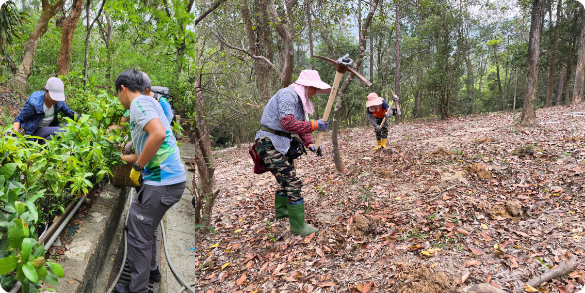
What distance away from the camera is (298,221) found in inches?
145

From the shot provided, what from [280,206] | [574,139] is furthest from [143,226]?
[574,139]

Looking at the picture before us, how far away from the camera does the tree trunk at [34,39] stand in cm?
888

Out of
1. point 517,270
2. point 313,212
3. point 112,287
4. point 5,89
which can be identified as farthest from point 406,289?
point 5,89

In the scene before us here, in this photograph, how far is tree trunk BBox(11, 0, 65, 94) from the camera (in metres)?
8.88

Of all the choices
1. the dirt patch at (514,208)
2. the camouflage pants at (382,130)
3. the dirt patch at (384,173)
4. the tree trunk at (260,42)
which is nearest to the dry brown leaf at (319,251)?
the dirt patch at (514,208)

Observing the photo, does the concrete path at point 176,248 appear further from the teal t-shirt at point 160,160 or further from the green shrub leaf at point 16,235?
the green shrub leaf at point 16,235

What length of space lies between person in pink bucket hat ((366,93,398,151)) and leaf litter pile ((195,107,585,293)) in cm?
192

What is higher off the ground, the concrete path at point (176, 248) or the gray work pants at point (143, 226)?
the gray work pants at point (143, 226)

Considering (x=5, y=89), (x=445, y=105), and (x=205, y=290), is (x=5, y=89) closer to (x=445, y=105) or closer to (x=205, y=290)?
(x=205, y=290)

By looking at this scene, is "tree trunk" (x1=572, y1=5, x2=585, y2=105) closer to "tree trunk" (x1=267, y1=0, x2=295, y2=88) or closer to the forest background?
the forest background

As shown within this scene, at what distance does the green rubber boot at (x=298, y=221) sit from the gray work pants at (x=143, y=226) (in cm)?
141

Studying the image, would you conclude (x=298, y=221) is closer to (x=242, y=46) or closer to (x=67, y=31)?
(x=242, y=46)

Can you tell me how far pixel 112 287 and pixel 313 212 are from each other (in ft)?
8.31

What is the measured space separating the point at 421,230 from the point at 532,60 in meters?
7.32
